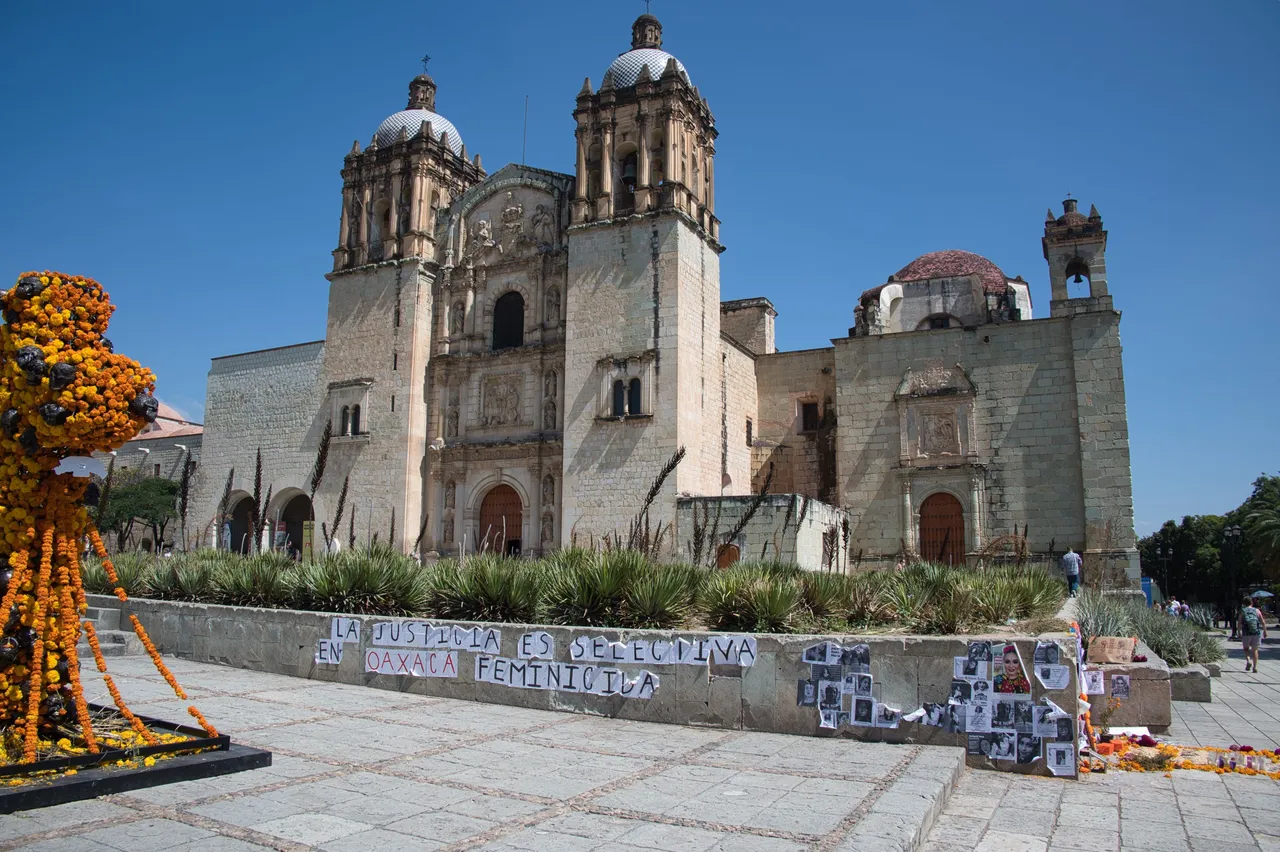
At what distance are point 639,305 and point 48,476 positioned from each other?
698 inches

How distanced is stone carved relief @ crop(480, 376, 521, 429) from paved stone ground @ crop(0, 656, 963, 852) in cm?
1718

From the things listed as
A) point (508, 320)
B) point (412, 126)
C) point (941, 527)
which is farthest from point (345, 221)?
point (941, 527)

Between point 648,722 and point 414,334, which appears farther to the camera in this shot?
point 414,334

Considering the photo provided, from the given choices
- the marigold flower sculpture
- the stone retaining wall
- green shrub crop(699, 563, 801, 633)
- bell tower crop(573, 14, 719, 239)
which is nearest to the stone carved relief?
bell tower crop(573, 14, 719, 239)

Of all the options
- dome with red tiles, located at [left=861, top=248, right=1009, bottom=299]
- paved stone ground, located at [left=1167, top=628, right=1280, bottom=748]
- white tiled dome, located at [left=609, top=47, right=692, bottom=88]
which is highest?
white tiled dome, located at [left=609, top=47, right=692, bottom=88]

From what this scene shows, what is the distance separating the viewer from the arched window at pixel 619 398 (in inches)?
888

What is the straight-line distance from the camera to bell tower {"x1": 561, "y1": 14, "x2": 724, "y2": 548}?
22.0m

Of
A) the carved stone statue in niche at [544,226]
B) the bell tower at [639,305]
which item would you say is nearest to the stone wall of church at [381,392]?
the carved stone statue in niche at [544,226]

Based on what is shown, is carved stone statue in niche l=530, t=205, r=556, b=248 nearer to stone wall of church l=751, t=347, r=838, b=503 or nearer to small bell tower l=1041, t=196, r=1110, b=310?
stone wall of church l=751, t=347, r=838, b=503

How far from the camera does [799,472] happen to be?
25781mm

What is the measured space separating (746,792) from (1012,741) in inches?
98.0

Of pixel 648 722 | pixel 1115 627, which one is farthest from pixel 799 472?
pixel 648 722

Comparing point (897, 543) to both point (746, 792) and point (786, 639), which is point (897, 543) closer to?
point (786, 639)

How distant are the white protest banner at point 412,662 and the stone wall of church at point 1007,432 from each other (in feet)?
52.6
